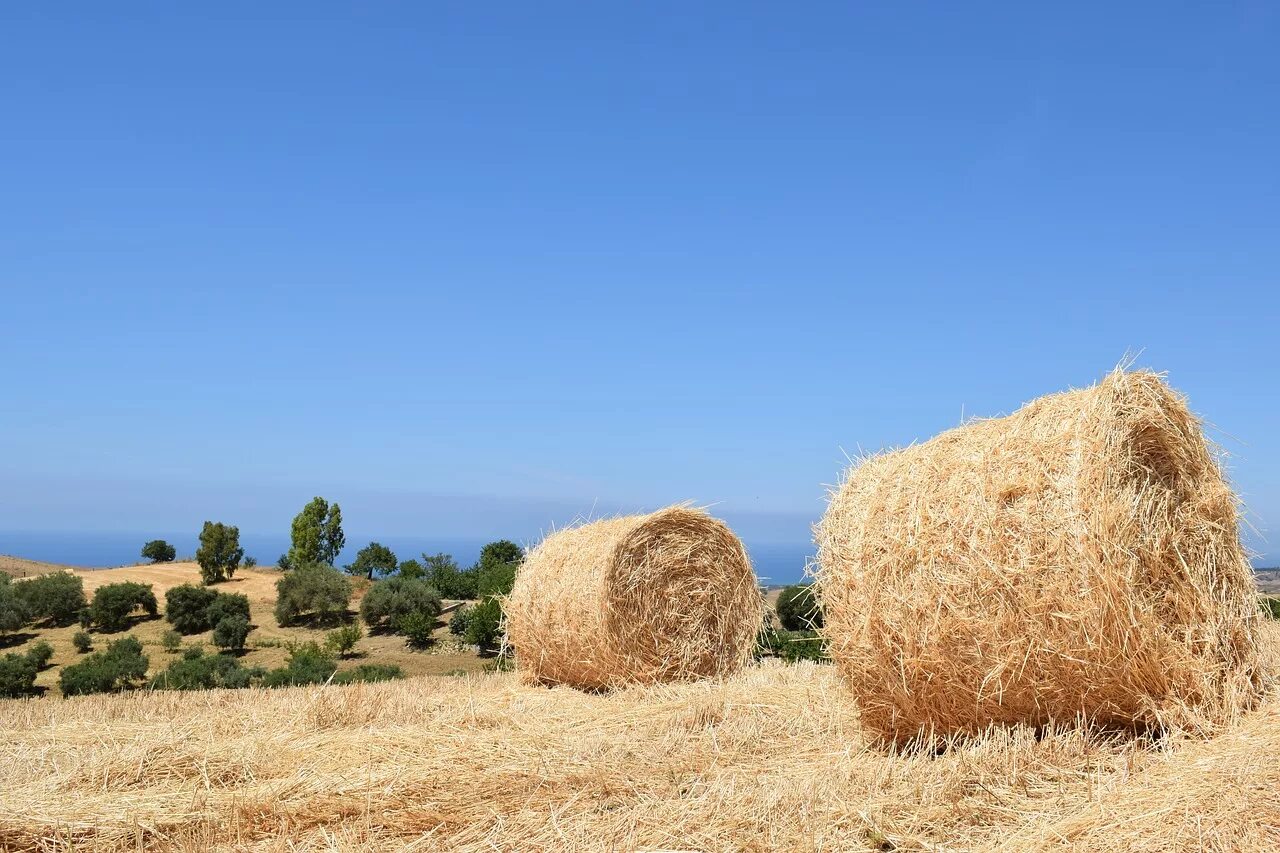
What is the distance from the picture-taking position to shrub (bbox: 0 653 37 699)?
16.6m

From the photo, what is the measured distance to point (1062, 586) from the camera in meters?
5.31

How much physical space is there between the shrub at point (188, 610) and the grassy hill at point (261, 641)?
1.01 feet

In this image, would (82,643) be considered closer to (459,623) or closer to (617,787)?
(459,623)

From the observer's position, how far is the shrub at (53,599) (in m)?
24.9

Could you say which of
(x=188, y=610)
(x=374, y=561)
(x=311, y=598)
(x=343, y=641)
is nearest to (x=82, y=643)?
(x=188, y=610)

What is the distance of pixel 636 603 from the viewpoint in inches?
403

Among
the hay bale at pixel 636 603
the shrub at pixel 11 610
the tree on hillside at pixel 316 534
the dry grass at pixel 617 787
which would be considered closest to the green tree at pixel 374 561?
the tree on hillside at pixel 316 534

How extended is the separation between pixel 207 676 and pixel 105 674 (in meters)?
2.55

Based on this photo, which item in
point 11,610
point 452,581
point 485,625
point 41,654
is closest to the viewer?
point 485,625

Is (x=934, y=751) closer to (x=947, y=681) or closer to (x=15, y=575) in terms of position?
(x=947, y=681)

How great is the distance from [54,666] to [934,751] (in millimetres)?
21196

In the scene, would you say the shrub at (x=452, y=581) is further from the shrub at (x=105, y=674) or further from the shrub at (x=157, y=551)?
the shrub at (x=157, y=551)

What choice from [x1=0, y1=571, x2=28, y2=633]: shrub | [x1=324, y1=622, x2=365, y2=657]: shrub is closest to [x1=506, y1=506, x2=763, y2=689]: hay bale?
[x1=324, y1=622, x2=365, y2=657]: shrub

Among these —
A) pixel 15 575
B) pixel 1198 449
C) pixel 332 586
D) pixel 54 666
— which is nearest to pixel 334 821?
pixel 1198 449
